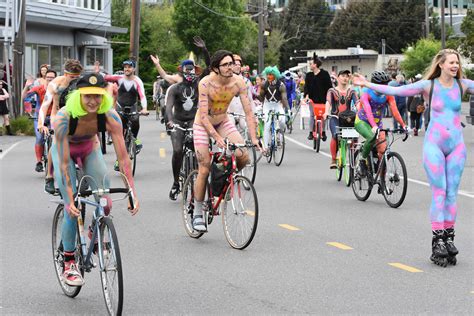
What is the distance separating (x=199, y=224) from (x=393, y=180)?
11.6 ft

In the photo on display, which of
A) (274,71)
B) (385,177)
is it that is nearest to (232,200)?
(385,177)

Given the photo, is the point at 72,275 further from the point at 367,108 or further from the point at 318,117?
the point at 318,117

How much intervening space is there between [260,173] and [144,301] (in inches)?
387

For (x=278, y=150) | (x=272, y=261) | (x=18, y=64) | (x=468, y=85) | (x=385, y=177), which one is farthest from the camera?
(x=18, y=64)

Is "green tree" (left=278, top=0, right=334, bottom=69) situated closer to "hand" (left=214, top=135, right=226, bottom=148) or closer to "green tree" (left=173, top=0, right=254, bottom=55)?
"green tree" (left=173, top=0, right=254, bottom=55)

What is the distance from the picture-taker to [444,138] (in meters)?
9.18

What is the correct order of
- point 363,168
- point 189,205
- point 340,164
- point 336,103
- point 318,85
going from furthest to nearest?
point 318,85, point 336,103, point 340,164, point 363,168, point 189,205

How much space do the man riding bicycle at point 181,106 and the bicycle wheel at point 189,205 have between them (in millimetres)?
2653

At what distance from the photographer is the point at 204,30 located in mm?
80625

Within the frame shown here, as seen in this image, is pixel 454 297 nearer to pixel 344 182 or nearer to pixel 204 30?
pixel 344 182

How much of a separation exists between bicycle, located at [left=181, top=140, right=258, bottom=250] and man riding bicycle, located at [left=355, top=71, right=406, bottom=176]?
349 cm

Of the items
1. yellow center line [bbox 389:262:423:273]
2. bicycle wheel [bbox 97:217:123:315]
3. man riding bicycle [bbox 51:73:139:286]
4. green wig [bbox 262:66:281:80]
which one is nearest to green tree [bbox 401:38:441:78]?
green wig [bbox 262:66:281:80]

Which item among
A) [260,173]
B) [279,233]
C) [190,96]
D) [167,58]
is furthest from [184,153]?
[167,58]

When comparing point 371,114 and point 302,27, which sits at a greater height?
point 302,27
